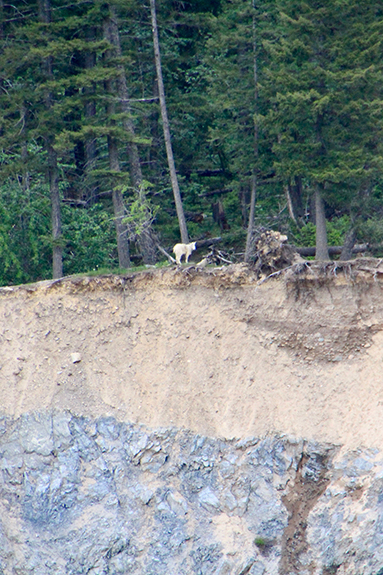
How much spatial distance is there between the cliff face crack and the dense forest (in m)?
7.16

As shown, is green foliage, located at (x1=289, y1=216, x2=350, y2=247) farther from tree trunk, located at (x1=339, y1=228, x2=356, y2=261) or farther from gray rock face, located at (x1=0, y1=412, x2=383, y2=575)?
gray rock face, located at (x1=0, y1=412, x2=383, y2=575)

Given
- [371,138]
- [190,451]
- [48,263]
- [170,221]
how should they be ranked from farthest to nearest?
1. [170,221]
2. [48,263]
3. [371,138]
4. [190,451]

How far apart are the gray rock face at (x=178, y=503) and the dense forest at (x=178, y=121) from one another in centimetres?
701

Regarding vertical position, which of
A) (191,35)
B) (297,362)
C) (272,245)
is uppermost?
(191,35)

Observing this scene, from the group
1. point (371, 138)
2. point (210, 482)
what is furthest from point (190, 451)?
point (371, 138)

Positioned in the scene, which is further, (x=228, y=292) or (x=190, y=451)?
(x=228, y=292)

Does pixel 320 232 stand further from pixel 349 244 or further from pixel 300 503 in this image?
pixel 300 503

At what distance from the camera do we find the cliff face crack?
1800cm

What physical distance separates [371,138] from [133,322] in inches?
427

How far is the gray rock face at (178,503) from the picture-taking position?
58.9 feet

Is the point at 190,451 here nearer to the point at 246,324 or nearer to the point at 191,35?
the point at 246,324

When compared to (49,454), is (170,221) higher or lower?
higher

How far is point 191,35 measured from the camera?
31391 millimetres

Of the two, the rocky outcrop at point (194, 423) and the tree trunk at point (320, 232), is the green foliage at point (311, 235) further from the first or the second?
the rocky outcrop at point (194, 423)
